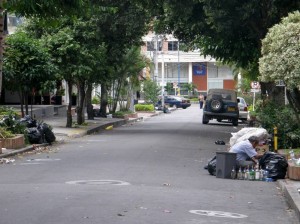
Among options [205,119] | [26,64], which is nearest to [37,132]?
[26,64]

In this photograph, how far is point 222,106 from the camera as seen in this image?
147 ft

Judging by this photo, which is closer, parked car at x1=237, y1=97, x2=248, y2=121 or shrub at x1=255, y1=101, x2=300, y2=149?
shrub at x1=255, y1=101, x2=300, y2=149

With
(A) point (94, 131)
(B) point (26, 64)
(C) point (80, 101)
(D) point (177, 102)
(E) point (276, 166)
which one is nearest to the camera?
(E) point (276, 166)

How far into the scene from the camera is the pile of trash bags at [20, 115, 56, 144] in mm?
26031

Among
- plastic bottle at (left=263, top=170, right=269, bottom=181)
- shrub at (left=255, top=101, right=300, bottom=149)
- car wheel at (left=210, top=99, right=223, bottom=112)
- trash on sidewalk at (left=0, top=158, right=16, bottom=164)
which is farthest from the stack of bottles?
car wheel at (left=210, top=99, right=223, bottom=112)

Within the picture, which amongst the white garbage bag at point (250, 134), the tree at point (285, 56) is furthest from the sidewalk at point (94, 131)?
the tree at point (285, 56)

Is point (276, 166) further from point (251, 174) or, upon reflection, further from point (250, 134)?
point (250, 134)

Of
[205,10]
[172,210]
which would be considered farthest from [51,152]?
[172,210]

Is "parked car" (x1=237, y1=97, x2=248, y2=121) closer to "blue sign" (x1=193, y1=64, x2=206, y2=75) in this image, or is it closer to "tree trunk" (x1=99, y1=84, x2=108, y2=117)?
"tree trunk" (x1=99, y1=84, x2=108, y2=117)

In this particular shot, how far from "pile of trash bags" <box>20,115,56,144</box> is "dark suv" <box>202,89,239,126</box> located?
1932 centimetres

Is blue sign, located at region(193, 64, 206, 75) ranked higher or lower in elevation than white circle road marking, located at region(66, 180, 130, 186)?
higher

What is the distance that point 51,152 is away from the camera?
23562 millimetres

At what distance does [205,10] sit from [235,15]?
49.3 inches

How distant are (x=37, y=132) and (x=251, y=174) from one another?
37.8 ft
